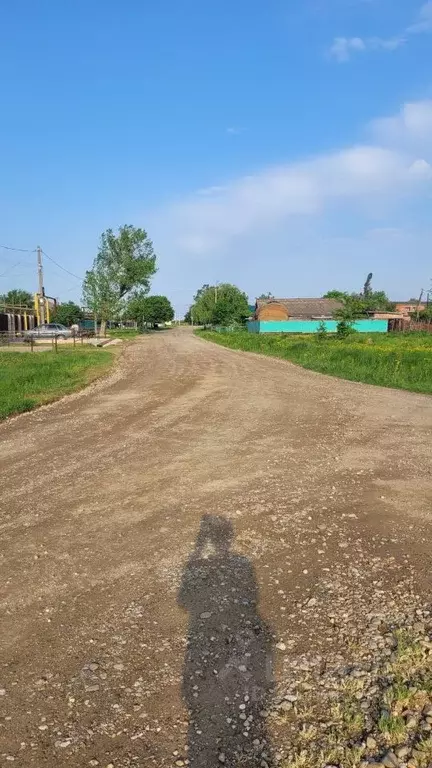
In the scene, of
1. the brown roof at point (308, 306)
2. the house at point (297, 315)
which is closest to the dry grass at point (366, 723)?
the house at point (297, 315)

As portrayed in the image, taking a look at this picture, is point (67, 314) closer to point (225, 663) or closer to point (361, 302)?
point (361, 302)

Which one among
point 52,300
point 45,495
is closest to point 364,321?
point 52,300

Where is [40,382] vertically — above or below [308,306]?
below

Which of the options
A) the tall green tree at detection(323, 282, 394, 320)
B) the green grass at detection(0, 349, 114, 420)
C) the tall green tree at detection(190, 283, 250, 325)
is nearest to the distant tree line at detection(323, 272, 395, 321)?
the tall green tree at detection(323, 282, 394, 320)

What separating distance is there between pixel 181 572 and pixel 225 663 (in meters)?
1.16

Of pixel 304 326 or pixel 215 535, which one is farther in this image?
pixel 304 326

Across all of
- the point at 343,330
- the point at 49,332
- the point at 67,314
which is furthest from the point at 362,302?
the point at 67,314

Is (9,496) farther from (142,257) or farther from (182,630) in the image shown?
(142,257)

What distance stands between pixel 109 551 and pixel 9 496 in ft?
6.91

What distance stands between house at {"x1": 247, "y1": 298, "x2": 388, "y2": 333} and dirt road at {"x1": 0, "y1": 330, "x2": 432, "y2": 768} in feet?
186

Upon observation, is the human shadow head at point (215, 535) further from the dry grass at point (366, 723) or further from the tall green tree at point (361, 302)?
the tall green tree at point (361, 302)

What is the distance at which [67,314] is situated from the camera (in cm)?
8288

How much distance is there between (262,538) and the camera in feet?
15.6

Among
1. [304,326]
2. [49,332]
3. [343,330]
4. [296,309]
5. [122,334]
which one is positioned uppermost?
[296,309]
